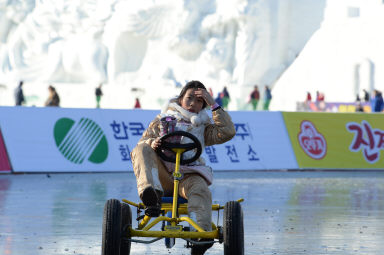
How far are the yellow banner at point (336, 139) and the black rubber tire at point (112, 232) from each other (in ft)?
47.7

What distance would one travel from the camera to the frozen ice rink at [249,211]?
8.80 meters

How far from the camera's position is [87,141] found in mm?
19297

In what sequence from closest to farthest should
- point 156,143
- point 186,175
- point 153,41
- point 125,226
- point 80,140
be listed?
point 125,226, point 156,143, point 186,175, point 80,140, point 153,41

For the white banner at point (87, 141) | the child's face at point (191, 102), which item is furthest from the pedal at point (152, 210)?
the white banner at point (87, 141)

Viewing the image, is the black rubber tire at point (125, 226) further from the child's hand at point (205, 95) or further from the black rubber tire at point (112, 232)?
the child's hand at point (205, 95)

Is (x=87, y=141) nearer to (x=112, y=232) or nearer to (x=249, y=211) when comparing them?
(x=249, y=211)

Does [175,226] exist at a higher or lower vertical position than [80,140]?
higher

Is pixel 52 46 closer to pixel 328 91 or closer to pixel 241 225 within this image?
pixel 328 91

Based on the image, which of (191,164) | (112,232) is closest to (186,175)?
(191,164)

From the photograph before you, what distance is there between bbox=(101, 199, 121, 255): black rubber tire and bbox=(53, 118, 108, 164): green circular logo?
12353 mm

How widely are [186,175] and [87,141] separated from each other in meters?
12.0

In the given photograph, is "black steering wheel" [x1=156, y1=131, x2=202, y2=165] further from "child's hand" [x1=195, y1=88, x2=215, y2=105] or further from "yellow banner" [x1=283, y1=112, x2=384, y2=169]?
"yellow banner" [x1=283, y1=112, x2=384, y2=169]

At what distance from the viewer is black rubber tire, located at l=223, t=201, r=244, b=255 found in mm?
6820

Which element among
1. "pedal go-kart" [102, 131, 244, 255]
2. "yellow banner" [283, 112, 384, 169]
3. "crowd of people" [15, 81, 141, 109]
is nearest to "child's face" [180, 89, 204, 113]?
"pedal go-kart" [102, 131, 244, 255]
